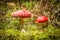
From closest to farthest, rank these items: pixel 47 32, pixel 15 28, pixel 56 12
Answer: pixel 47 32 → pixel 15 28 → pixel 56 12

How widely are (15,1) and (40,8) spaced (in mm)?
980

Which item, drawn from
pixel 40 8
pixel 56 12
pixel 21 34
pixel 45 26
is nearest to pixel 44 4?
pixel 40 8

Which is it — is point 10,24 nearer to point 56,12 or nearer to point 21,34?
point 21,34

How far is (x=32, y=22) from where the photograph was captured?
4.47m

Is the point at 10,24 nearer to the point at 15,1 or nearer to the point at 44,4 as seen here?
the point at 44,4

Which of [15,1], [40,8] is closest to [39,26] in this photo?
[40,8]

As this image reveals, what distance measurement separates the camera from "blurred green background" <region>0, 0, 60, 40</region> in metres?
3.55

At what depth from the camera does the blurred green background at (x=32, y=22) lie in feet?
11.7

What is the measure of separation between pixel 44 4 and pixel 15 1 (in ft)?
3.50

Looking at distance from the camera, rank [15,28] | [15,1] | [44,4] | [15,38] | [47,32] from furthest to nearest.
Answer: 1. [15,1]
2. [44,4]
3. [15,28]
4. [47,32]
5. [15,38]

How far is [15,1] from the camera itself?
5844 mm

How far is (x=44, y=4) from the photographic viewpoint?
511 cm

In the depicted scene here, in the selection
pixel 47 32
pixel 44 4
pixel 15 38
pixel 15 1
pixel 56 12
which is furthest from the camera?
pixel 15 1

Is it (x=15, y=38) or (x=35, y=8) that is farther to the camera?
(x=35, y=8)
